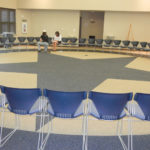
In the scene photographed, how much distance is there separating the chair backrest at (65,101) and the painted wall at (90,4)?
1491cm

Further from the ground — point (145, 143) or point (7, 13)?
point (7, 13)

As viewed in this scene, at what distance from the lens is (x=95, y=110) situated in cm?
356

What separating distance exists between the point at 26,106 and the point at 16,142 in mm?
611

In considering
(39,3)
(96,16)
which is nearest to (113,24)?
(96,16)

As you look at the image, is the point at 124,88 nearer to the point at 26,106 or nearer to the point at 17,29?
the point at 26,106

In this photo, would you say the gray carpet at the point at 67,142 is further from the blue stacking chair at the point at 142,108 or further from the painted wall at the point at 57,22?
the painted wall at the point at 57,22

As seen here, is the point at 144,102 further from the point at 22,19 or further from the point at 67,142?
the point at 22,19

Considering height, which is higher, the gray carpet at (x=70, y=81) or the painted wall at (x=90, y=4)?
the painted wall at (x=90, y=4)

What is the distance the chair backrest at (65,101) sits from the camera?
10.6ft

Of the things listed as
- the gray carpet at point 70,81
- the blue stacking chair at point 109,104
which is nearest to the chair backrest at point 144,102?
the blue stacking chair at point 109,104

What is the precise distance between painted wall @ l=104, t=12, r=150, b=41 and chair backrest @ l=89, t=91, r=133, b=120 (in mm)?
15400

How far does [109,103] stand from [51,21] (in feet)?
54.6

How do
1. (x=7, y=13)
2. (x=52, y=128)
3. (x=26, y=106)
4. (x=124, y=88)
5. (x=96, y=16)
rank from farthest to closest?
1. (x=96, y=16)
2. (x=7, y=13)
3. (x=124, y=88)
4. (x=52, y=128)
5. (x=26, y=106)

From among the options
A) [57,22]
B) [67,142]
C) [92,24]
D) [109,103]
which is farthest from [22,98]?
[92,24]
